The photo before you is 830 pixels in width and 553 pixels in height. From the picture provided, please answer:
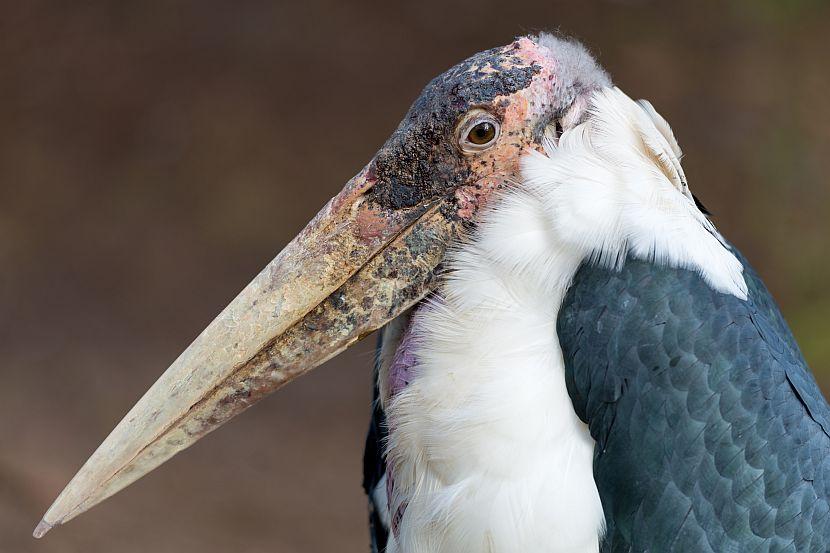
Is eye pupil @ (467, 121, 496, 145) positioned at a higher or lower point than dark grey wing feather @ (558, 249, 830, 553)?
higher

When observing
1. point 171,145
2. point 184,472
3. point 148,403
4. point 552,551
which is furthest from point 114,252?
point 552,551

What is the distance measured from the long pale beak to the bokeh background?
9.86 ft

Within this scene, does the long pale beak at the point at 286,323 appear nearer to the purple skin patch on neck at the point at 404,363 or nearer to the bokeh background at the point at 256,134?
the purple skin patch on neck at the point at 404,363

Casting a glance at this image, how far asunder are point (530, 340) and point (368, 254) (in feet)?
1.04

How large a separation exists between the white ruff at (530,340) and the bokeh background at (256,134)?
3.10m

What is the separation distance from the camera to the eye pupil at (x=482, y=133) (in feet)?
5.70

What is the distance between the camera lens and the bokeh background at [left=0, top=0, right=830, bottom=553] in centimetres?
508

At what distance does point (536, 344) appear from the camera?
5.44ft

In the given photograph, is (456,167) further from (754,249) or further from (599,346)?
(754,249)

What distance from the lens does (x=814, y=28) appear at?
212 inches

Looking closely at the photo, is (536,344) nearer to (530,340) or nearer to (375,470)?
(530,340)

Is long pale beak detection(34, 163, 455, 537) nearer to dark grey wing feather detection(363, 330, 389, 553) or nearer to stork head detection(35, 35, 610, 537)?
stork head detection(35, 35, 610, 537)

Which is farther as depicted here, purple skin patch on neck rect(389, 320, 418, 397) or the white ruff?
purple skin patch on neck rect(389, 320, 418, 397)

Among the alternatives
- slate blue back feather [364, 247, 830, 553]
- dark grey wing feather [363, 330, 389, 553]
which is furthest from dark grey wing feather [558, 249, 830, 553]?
dark grey wing feather [363, 330, 389, 553]
